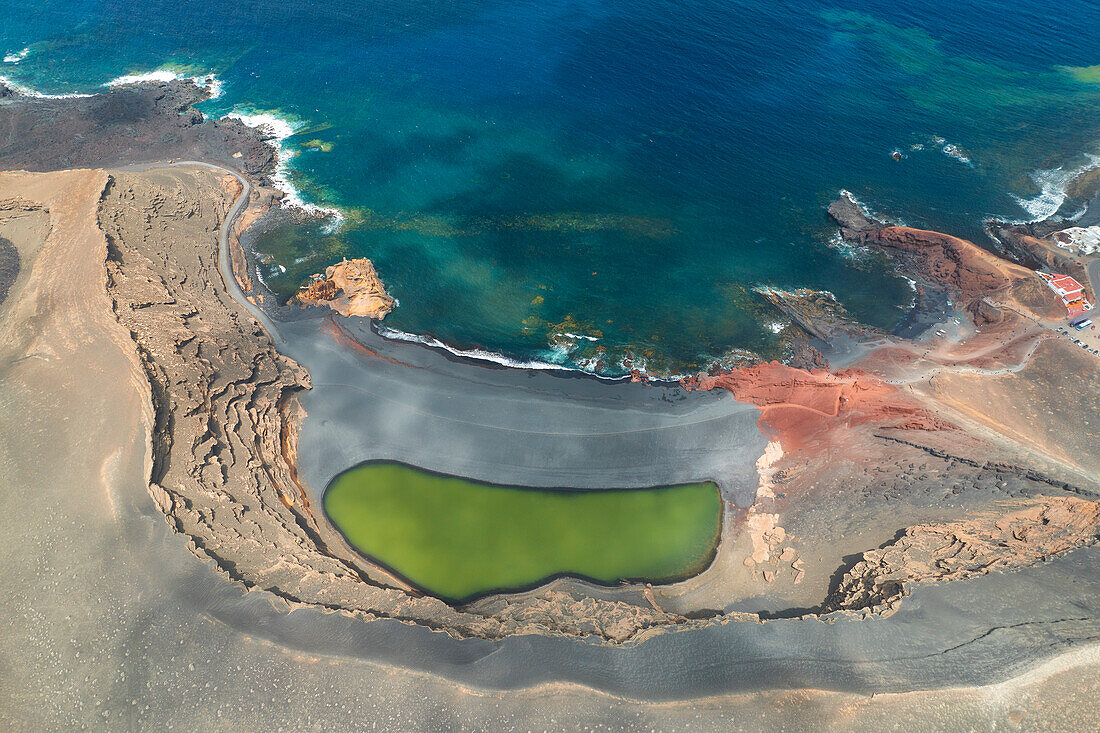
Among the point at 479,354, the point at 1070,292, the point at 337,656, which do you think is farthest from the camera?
the point at 1070,292

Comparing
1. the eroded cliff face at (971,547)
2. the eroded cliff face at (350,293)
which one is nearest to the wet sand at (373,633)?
the eroded cliff face at (971,547)

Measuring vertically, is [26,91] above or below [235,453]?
above

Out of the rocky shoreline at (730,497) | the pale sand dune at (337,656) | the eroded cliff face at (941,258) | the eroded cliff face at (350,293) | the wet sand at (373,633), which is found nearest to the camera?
the pale sand dune at (337,656)

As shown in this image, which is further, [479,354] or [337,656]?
[479,354]

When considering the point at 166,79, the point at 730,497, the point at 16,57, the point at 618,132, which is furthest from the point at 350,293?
the point at 16,57

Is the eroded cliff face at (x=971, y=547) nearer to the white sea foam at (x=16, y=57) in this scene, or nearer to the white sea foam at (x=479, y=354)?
the white sea foam at (x=479, y=354)

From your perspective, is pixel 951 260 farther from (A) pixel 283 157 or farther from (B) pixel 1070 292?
(A) pixel 283 157

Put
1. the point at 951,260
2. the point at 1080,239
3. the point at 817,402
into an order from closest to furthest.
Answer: the point at 817,402 → the point at 951,260 → the point at 1080,239
